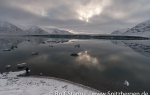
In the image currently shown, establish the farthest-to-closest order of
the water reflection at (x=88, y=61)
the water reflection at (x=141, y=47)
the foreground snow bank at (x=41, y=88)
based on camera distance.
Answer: the water reflection at (x=141, y=47)
the water reflection at (x=88, y=61)
the foreground snow bank at (x=41, y=88)

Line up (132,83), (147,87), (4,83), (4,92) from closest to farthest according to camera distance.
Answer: (4,92)
(4,83)
(147,87)
(132,83)

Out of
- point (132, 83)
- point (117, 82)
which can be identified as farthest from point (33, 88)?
point (132, 83)

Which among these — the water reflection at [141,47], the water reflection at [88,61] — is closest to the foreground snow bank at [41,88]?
the water reflection at [88,61]

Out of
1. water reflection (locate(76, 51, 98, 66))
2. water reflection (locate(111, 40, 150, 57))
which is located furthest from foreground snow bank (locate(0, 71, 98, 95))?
water reflection (locate(111, 40, 150, 57))

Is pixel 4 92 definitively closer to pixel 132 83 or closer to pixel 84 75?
pixel 84 75

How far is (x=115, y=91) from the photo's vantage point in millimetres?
19203

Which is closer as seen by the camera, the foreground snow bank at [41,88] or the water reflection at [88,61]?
the foreground snow bank at [41,88]

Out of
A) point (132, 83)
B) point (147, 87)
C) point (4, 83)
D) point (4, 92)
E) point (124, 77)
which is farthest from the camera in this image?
point (124, 77)

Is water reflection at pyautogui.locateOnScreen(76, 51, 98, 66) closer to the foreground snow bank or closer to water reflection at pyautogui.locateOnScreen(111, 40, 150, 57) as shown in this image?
the foreground snow bank

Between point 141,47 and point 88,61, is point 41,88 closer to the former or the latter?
point 88,61

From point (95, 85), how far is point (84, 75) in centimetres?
535

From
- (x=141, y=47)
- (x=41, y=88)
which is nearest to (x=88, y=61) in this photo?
(x=41, y=88)

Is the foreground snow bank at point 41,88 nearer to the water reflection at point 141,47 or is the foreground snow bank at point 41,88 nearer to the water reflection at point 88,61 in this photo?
the water reflection at point 88,61

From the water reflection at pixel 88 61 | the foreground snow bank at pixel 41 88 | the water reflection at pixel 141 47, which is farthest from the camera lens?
the water reflection at pixel 141 47
